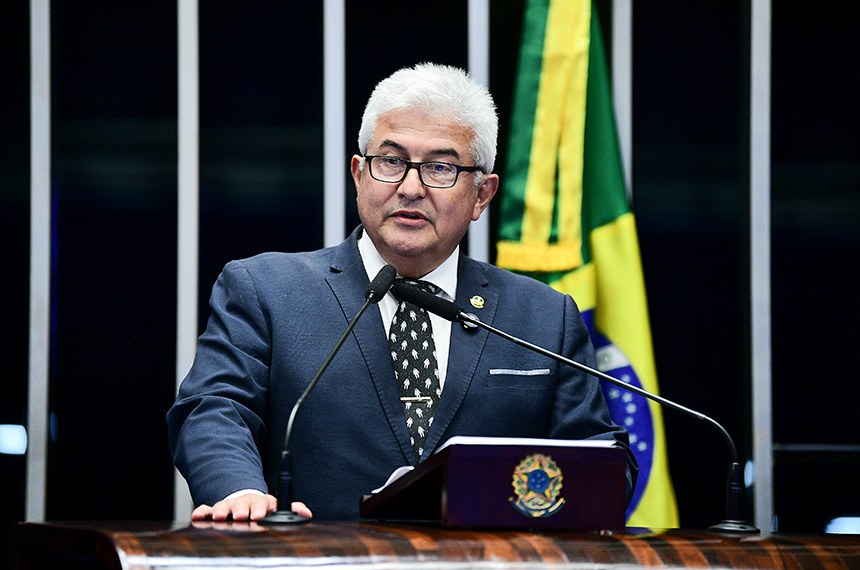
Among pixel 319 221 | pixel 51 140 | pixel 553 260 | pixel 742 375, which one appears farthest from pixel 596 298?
pixel 51 140

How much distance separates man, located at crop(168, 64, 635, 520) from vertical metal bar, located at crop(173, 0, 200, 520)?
3.90 feet

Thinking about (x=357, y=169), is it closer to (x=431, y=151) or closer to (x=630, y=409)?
(x=431, y=151)

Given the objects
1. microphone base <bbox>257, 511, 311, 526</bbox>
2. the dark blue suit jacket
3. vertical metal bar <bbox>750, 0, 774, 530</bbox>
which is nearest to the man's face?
the dark blue suit jacket

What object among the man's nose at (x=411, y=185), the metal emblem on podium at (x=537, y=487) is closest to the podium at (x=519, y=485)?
the metal emblem on podium at (x=537, y=487)

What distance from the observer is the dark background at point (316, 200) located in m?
3.61

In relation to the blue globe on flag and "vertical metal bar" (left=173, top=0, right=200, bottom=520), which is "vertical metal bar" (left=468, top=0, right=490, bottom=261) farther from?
"vertical metal bar" (left=173, top=0, right=200, bottom=520)

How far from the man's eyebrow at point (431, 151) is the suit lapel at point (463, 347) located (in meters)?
0.27

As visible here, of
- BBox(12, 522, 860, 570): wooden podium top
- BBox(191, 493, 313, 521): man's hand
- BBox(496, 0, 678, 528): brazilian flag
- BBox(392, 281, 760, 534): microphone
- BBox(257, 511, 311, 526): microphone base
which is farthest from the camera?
BBox(496, 0, 678, 528): brazilian flag

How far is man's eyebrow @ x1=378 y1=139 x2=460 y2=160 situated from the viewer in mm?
2365

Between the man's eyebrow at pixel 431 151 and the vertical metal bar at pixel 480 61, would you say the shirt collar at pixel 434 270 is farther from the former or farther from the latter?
the vertical metal bar at pixel 480 61

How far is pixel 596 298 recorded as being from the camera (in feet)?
11.1

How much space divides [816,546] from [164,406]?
2398 mm

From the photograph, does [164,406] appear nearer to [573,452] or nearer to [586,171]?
[586,171]

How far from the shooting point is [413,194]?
2.37 metres
